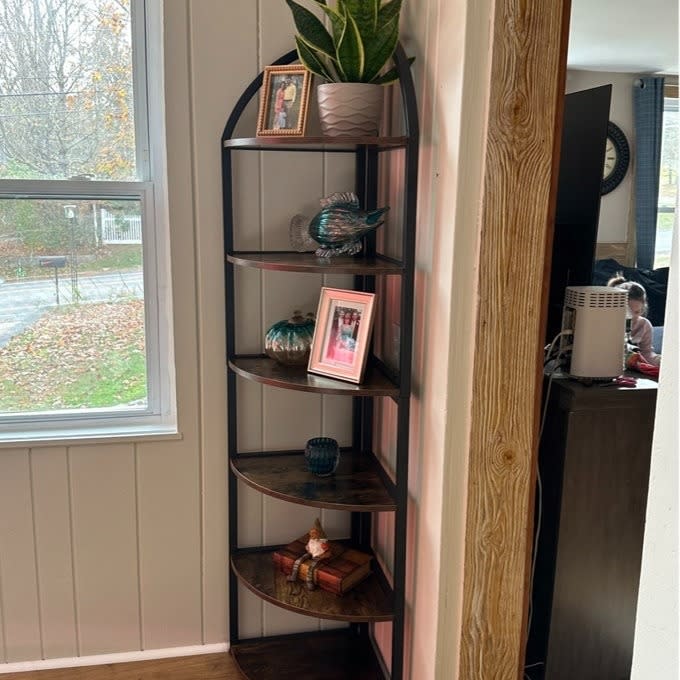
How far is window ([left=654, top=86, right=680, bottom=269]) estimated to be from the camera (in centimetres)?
481

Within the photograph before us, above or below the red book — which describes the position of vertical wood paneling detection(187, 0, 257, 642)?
above

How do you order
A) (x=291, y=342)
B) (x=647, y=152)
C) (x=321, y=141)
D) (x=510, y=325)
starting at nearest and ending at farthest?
1. (x=510, y=325)
2. (x=321, y=141)
3. (x=291, y=342)
4. (x=647, y=152)

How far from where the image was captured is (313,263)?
1.77 meters

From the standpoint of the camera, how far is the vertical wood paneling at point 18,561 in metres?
2.06

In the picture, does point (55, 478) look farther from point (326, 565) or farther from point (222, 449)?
point (326, 565)

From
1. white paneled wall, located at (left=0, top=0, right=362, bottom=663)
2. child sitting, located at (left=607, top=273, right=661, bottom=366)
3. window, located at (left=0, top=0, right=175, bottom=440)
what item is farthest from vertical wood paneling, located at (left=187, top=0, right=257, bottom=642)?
child sitting, located at (left=607, top=273, right=661, bottom=366)

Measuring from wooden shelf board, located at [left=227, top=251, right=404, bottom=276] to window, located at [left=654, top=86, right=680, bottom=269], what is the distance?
3499 mm

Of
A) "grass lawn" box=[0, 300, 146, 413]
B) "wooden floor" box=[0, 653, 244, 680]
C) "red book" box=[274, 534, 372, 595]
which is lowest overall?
"wooden floor" box=[0, 653, 244, 680]

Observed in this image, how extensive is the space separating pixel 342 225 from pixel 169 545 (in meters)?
1.07

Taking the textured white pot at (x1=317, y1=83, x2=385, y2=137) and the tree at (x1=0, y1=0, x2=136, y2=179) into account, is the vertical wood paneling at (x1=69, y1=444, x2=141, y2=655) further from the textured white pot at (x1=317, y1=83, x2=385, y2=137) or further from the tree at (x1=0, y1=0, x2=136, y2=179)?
the textured white pot at (x1=317, y1=83, x2=385, y2=137)

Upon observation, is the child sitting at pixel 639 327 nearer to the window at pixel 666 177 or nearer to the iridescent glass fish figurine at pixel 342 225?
the iridescent glass fish figurine at pixel 342 225

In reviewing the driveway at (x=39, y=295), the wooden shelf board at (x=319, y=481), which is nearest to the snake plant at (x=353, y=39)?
the driveway at (x=39, y=295)

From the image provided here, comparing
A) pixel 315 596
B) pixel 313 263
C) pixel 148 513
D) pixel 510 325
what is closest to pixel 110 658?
pixel 148 513

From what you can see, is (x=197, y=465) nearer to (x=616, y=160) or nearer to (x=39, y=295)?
(x=39, y=295)
